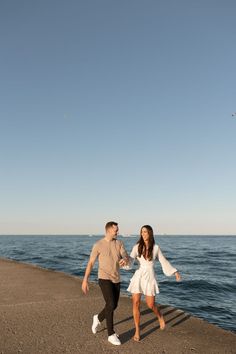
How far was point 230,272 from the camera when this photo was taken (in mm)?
24719

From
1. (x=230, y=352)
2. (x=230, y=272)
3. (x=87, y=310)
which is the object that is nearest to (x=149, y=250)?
(x=230, y=352)

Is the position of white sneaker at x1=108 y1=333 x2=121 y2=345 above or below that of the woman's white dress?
below

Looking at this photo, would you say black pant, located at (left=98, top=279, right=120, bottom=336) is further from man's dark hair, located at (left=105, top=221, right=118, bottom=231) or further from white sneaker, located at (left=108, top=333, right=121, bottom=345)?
man's dark hair, located at (left=105, top=221, right=118, bottom=231)

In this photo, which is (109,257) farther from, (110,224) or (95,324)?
(95,324)

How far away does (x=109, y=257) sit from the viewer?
600 cm

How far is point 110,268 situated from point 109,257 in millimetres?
186

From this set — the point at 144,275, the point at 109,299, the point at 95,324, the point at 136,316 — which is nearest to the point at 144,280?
the point at 144,275

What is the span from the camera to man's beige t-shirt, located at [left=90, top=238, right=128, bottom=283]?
593cm

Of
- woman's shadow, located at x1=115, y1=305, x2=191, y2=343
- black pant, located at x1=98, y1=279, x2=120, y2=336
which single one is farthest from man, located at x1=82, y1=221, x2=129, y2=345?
woman's shadow, located at x1=115, y1=305, x2=191, y2=343

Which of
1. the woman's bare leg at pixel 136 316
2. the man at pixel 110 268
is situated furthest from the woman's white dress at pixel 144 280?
the man at pixel 110 268

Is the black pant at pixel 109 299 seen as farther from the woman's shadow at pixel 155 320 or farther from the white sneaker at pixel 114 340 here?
the woman's shadow at pixel 155 320

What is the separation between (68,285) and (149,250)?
19.8 ft

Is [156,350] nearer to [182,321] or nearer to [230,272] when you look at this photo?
[182,321]

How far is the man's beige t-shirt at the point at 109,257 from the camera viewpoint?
19.5 feet
